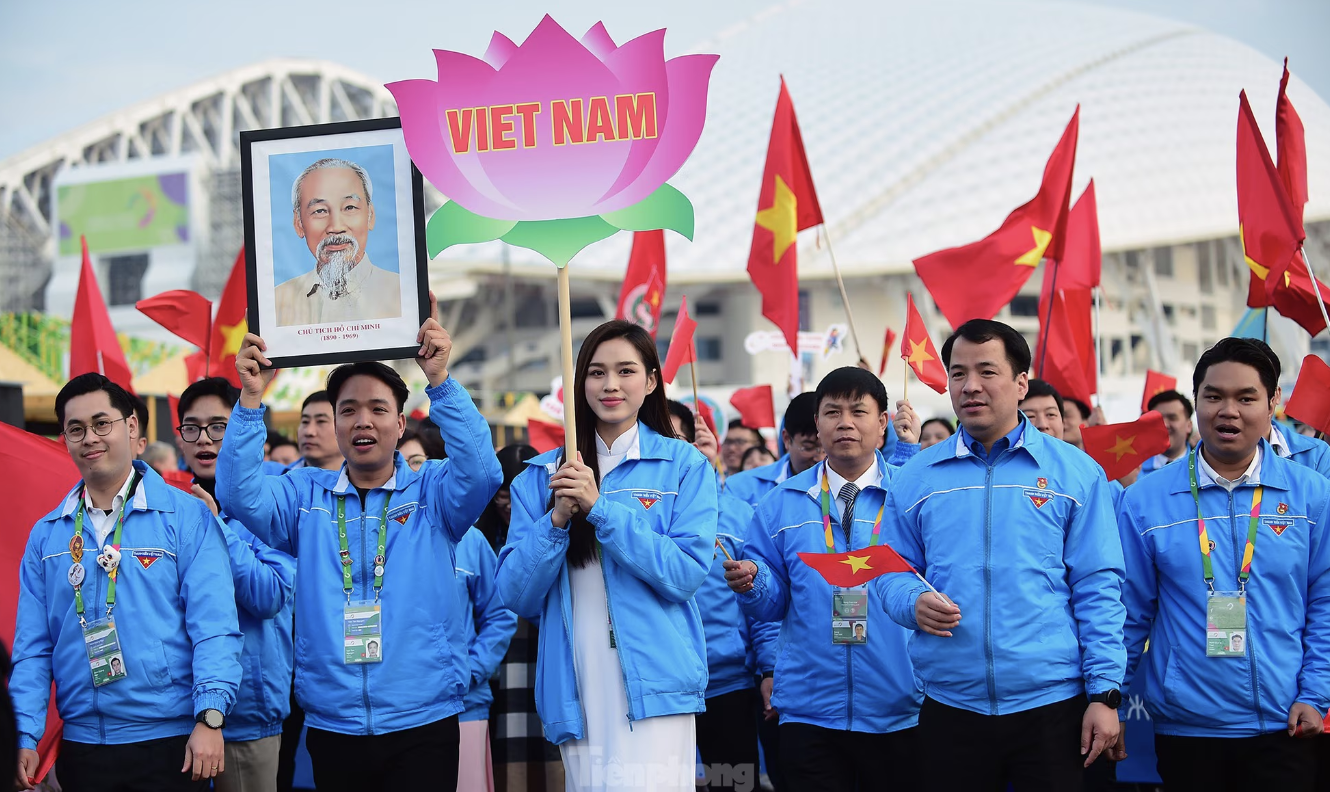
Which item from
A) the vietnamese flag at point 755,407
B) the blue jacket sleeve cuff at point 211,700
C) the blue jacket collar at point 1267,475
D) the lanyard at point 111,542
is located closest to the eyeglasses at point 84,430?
the lanyard at point 111,542

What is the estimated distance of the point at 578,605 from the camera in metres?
3.35

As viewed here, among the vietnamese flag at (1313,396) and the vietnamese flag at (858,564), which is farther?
the vietnamese flag at (1313,396)

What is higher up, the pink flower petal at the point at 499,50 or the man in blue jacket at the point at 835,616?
the pink flower petal at the point at 499,50

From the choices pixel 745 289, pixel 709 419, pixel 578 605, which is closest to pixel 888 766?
pixel 578 605

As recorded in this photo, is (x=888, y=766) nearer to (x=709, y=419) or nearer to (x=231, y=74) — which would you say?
(x=709, y=419)

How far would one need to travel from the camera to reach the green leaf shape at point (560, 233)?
3377 millimetres

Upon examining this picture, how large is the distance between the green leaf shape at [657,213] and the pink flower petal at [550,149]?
0.26 ft

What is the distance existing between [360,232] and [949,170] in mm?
39445

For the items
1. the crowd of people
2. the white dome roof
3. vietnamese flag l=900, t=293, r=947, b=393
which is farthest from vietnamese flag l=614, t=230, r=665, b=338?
the white dome roof

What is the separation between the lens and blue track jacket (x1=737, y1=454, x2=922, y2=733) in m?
3.94

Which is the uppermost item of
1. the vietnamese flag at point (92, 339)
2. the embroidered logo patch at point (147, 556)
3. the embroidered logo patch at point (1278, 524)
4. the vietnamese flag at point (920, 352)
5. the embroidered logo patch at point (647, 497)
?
the vietnamese flag at point (92, 339)

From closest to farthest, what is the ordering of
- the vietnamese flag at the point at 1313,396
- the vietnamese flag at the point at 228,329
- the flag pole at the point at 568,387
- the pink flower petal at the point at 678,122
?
the flag pole at the point at 568,387, the pink flower petal at the point at 678,122, the vietnamese flag at the point at 1313,396, the vietnamese flag at the point at 228,329

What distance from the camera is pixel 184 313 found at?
6.70 meters

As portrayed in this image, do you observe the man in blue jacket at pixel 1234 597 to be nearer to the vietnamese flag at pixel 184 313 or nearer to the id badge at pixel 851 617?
the id badge at pixel 851 617
